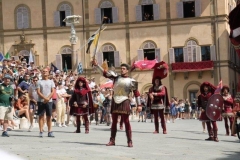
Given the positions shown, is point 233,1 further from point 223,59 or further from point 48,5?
point 48,5

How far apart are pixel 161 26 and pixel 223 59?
592cm

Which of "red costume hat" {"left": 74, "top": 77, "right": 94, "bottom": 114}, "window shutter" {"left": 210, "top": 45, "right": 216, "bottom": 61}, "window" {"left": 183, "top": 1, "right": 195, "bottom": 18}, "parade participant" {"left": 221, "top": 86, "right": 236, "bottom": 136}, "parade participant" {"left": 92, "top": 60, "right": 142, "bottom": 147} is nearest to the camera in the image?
"parade participant" {"left": 92, "top": 60, "right": 142, "bottom": 147}

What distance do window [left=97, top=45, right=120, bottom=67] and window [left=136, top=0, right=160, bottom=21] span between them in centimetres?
346

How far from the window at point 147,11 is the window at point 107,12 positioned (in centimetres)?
198

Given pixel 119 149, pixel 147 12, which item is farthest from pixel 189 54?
pixel 119 149

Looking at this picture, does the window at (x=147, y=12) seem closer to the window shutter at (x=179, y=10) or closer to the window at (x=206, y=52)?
the window shutter at (x=179, y=10)

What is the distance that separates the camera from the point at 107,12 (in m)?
54.5

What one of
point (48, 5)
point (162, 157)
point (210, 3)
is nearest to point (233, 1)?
point (210, 3)

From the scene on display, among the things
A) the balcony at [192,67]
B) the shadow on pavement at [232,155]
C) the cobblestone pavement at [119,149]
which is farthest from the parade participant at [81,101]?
the balcony at [192,67]

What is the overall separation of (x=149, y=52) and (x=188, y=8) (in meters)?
5.02

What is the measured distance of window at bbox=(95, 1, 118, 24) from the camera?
5400 cm

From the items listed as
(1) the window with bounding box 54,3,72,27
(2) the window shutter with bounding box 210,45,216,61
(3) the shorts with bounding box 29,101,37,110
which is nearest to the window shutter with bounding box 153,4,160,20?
(2) the window shutter with bounding box 210,45,216,61

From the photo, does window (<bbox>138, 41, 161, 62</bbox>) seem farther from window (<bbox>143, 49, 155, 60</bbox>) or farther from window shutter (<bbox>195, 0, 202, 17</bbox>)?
window shutter (<bbox>195, 0, 202, 17</bbox>)

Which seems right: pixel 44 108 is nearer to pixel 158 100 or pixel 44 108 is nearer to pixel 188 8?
pixel 158 100
